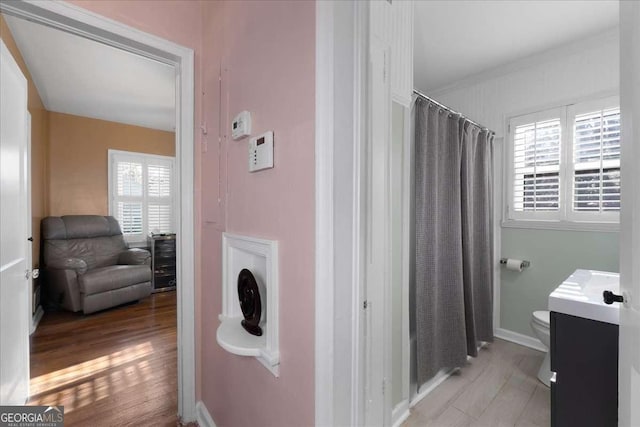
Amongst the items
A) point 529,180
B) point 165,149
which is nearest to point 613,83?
point 529,180

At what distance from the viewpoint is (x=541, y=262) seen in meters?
2.55

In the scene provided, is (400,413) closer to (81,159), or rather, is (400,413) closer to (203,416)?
(203,416)

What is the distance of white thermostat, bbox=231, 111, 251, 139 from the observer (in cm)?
121

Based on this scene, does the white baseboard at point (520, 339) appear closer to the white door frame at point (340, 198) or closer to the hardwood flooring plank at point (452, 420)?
the hardwood flooring plank at point (452, 420)

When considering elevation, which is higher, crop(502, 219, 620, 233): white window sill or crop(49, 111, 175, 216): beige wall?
crop(49, 111, 175, 216): beige wall

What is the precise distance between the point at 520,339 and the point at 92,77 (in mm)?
4931

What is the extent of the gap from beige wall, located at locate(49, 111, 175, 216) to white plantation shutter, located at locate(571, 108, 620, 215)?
223 inches

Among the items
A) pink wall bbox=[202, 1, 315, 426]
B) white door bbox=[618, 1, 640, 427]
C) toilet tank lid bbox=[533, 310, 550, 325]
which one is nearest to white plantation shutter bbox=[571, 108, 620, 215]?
toilet tank lid bbox=[533, 310, 550, 325]

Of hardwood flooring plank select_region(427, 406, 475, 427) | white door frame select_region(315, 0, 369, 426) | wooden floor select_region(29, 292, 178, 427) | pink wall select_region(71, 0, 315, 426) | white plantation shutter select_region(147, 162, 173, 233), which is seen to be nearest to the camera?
white door frame select_region(315, 0, 369, 426)

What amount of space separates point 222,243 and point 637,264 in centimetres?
139

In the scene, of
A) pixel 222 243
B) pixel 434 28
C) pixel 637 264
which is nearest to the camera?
pixel 637 264

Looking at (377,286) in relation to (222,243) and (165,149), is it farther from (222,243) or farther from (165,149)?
(165,149)

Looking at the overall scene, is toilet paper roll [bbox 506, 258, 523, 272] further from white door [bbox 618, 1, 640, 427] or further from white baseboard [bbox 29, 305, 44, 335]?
white baseboard [bbox 29, 305, 44, 335]

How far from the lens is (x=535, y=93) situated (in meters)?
2.56
